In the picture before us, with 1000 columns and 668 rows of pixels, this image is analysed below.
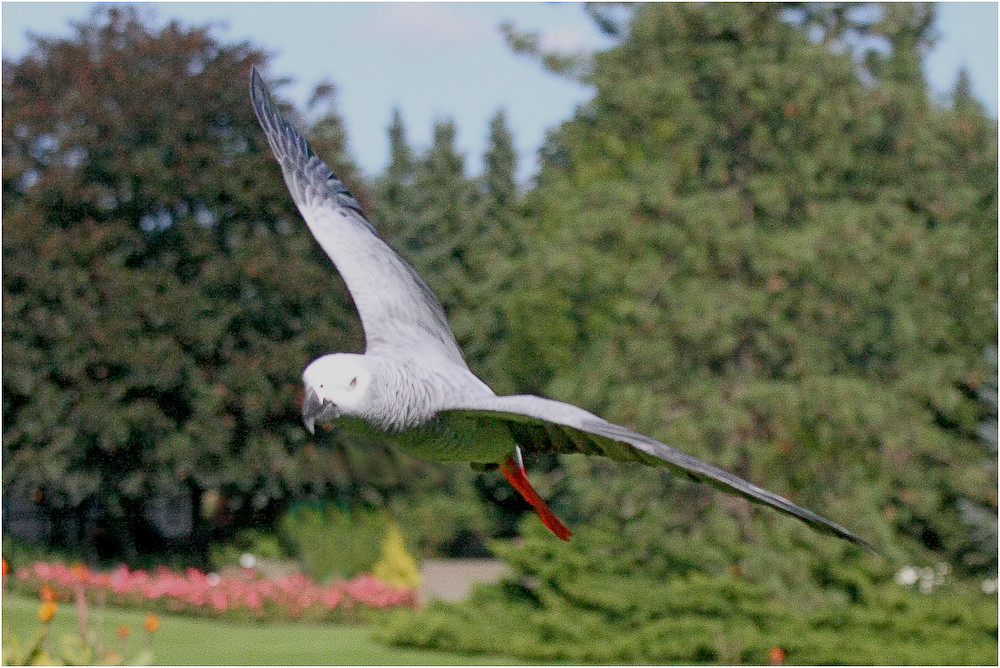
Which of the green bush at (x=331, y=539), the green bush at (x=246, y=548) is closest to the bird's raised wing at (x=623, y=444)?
the green bush at (x=331, y=539)

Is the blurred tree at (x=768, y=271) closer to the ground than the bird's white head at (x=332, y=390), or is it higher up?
higher up

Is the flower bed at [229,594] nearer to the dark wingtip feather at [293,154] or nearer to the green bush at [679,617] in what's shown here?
the green bush at [679,617]

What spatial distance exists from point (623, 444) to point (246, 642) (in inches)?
362

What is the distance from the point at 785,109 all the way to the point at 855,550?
4054 mm

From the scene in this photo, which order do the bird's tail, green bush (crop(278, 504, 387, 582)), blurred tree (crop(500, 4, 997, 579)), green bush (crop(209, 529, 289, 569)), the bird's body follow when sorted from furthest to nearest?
green bush (crop(209, 529, 289, 569)) → green bush (crop(278, 504, 387, 582)) → blurred tree (crop(500, 4, 997, 579)) → the bird's tail → the bird's body

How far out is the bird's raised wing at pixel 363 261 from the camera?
4.14 meters

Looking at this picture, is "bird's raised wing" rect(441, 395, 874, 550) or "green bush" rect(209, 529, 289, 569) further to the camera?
"green bush" rect(209, 529, 289, 569)

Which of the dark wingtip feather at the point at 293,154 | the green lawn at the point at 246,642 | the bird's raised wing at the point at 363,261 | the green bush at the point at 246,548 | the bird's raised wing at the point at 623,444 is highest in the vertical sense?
the dark wingtip feather at the point at 293,154

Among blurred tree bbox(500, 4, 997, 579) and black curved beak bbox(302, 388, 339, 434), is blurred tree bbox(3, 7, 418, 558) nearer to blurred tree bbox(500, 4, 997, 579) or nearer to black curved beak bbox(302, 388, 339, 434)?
blurred tree bbox(500, 4, 997, 579)

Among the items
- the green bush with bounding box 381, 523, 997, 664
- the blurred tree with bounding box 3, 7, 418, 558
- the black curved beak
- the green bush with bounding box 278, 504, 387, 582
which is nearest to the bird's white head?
the black curved beak

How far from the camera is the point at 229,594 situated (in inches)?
516

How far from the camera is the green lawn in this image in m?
10.7

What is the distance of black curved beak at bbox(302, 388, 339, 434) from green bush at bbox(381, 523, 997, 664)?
821 centimetres

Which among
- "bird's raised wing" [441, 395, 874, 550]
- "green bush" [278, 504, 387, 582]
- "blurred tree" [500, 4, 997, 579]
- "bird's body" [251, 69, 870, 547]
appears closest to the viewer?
"bird's raised wing" [441, 395, 874, 550]
